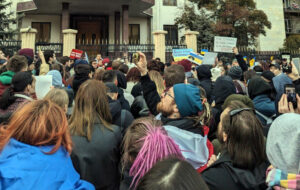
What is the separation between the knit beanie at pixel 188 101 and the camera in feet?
8.04

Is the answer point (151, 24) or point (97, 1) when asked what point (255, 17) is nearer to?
point (151, 24)

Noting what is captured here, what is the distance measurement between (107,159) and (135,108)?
5.30ft

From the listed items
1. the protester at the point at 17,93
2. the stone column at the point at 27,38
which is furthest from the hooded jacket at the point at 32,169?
the stone column at the point at 27,38

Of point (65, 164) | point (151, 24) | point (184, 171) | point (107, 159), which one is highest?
point (151, 24)

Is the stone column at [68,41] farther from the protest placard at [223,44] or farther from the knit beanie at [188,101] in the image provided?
the knit beanie at [188,101]

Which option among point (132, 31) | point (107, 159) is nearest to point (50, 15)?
point (132, 31)

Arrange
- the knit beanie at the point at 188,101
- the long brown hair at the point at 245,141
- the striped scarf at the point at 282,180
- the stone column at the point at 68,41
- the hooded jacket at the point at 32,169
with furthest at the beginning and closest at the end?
the stone column at the point at 68,41, the knit beanie at the point at 188,101, the long brown hair at the point at 245,141, the striped scarf at the point at 282,180, the hooded jacket at the point at 32,169

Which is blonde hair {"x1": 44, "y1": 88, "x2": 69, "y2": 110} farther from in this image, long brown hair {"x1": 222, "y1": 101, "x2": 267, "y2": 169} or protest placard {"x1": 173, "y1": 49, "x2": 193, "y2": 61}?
protest placard {"x1": 173, "y1": 49, "x2": 193, "y2": 61}

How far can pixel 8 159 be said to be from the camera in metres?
1.45

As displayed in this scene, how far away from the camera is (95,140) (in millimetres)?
2287

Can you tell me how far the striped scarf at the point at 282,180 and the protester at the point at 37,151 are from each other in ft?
4.15

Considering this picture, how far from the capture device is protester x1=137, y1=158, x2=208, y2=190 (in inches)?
40.8

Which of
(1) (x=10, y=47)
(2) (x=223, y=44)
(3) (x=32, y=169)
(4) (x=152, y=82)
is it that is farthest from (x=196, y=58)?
(1) (x=10, y=47)

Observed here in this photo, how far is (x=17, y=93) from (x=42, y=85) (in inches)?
25.4
